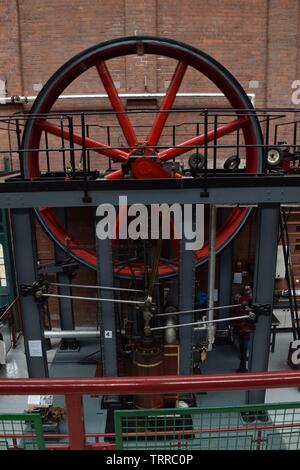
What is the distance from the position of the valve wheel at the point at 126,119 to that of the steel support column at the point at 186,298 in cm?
99

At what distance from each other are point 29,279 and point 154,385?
11.3 ft

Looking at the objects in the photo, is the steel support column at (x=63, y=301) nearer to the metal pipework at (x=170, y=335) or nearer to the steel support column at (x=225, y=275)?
the metal pipework at (x=170, y=335)

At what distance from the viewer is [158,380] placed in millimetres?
2312

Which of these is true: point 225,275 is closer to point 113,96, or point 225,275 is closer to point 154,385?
point 113,96

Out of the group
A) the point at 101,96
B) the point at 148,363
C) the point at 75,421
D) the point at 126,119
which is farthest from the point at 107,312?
the point at 101,96

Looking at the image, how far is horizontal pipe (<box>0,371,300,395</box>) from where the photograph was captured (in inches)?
89.8

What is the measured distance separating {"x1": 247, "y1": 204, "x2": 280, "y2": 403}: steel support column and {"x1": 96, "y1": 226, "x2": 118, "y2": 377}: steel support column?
78.7 inches

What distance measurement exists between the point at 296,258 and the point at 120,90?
208 inches

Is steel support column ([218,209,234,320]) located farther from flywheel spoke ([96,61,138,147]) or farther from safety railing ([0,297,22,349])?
safety railing ([0,297,22,349])

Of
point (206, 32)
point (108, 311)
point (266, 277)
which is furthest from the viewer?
point (206, 32)

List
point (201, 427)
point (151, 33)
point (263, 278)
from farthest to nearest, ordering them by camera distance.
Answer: point (151, 33)
point (263, 278)
point (201, 427)

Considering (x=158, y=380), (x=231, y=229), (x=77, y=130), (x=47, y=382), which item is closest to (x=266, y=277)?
(x=231, y=229)

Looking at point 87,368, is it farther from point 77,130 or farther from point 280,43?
point 280,43

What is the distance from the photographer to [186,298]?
5590 millimetres
